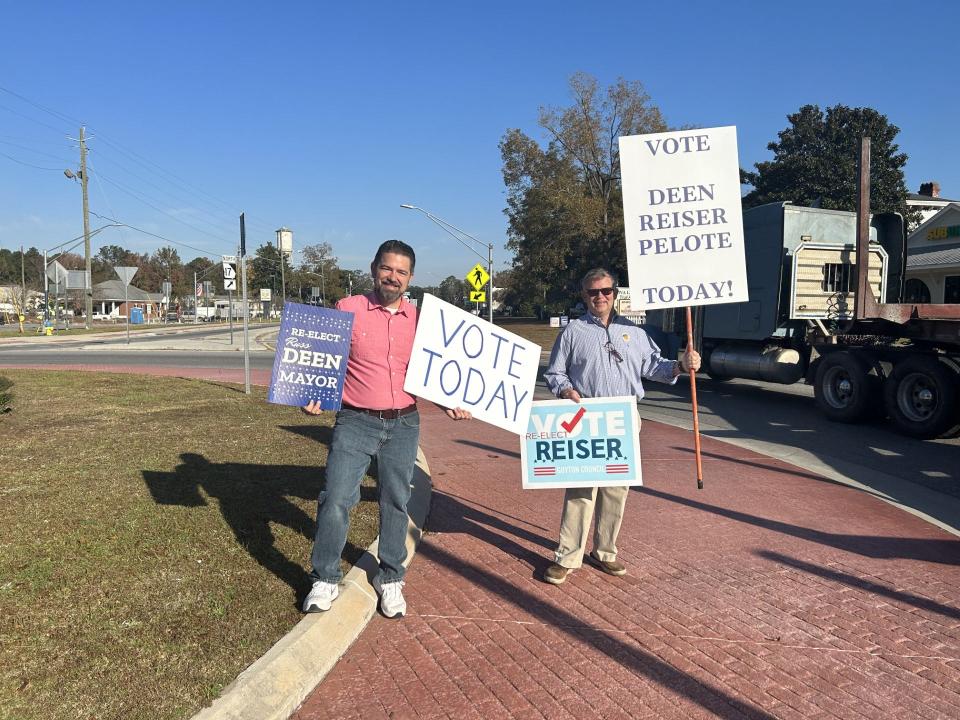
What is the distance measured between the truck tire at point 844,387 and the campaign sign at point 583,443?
7665 millimetres

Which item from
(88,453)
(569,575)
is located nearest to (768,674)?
(569,575)

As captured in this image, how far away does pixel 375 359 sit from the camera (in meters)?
3.62

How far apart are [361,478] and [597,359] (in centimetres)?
153

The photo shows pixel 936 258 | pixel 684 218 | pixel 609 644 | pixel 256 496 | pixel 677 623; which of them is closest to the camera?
pixel 609 644

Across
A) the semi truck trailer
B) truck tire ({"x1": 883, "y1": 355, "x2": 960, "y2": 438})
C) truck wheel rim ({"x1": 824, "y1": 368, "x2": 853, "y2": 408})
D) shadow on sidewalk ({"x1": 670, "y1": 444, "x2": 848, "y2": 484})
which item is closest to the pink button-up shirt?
shadow on sidewalk ({"x1": 670, "y1": 444, "x2": 848, "y2": 484})

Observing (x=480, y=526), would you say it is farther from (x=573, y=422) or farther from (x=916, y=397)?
(x=916, y=397)

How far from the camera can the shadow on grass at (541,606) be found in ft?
9.92

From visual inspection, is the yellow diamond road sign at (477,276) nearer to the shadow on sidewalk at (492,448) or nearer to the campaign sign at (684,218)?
the shadow on sidewalk at (492,448)

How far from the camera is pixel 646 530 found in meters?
5.35

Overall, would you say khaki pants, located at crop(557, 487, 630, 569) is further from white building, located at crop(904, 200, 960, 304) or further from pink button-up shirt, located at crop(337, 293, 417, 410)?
white building, located at crop(904, 200, 960, 304)

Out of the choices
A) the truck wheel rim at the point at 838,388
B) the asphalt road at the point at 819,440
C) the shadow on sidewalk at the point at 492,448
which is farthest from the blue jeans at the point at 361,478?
the truck wheel rim at the point at 838,388

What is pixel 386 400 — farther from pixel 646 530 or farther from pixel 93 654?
pixel 646 530

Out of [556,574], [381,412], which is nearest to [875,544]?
[556,574]

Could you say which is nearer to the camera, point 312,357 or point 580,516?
point 312,357
